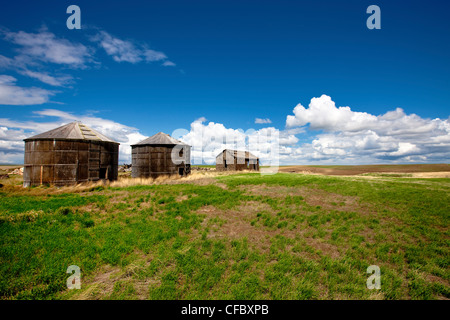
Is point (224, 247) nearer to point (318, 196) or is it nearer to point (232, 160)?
point (318, 196)

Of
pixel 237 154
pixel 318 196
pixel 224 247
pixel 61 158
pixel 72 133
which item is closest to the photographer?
pixel 224 247

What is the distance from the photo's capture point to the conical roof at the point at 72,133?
68.3 ft

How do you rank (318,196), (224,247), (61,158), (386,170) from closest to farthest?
(224,247) < (318,196) < (61,158) < (386,170)

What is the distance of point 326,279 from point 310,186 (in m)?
13.7

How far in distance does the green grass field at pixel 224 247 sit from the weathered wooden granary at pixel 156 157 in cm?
1272

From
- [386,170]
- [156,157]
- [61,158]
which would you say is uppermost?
[156,157]

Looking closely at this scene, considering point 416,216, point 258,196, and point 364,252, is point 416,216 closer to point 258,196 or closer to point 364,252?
point 364,252

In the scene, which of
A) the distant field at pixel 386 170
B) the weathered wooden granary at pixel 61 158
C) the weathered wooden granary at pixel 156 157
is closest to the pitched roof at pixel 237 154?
the distant field at pixel 386 170

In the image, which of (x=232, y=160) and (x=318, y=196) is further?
(x=232, y=160)

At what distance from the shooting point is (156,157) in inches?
1076

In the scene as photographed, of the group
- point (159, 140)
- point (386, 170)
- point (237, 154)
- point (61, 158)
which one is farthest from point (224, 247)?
point (386, 170)

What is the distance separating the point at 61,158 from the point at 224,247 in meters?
21.3

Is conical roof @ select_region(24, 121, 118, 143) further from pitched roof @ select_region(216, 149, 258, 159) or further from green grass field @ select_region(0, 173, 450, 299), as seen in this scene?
pitched roof @ select_region(216, 149, 258, 159)
